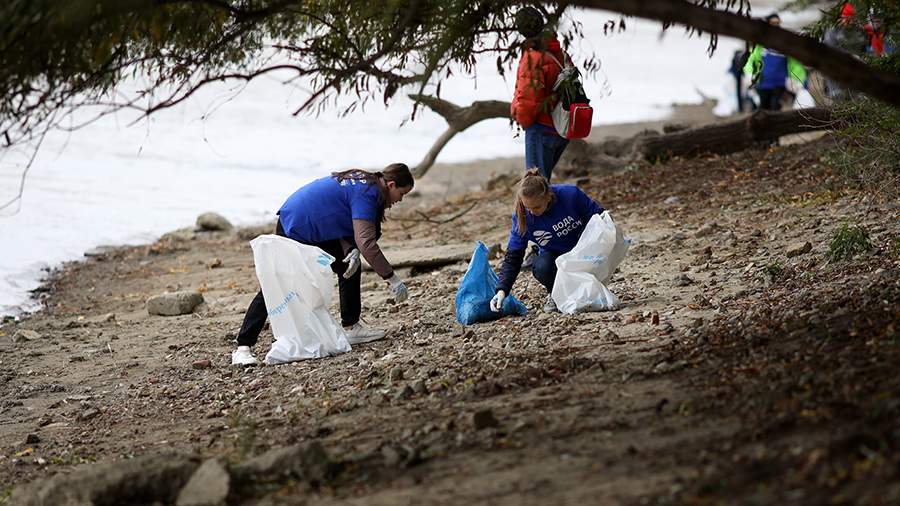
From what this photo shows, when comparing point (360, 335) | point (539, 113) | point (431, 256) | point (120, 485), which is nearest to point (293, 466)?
point (120, 485)

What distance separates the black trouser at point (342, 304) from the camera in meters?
7.25

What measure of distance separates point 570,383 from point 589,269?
1.83m

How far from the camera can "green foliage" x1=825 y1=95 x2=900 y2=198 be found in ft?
23.5

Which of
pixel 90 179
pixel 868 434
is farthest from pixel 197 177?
pixel 868 434

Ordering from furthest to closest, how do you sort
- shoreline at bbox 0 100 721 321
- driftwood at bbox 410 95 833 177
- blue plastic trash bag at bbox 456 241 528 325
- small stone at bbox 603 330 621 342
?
driftwood at bbox 410 95 833 177 → shoreline at bbox 0 100 721 321 → blue plastic trash bag at bbox 456 241 528 325 → small stone at bbox 603 330 621 342

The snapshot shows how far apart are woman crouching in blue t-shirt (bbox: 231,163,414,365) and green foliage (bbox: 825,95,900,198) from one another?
9.23 feet

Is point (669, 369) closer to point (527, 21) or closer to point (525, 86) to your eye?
point (527, 21)

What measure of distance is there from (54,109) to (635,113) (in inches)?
825

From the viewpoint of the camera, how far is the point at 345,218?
7.05m

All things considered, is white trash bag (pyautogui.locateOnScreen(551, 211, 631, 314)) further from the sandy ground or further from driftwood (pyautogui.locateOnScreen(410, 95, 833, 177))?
driftwood (pyautogui.locateOnScreen(410, 95, 833, 177))

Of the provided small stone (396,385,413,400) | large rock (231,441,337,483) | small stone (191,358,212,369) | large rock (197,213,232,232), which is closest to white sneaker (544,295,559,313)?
small stone (396,385,413,400)

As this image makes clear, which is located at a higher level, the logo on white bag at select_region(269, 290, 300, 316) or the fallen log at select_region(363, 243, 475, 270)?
the fallen log at select_region(363, 243, 475, 270)

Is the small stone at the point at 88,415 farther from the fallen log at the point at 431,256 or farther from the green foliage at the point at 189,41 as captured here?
the fallen log at the point at 431,256

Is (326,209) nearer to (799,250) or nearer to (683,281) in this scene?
(683,281)
